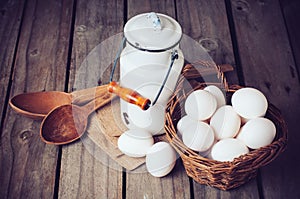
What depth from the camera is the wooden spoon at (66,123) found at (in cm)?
105

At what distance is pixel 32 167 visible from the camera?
1.01 m

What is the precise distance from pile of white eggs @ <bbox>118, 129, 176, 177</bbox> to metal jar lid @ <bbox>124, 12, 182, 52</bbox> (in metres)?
0.22

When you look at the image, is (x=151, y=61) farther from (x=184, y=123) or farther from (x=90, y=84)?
(x=90, y=84)

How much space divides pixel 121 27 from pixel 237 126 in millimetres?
550

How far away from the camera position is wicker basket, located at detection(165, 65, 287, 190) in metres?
0.83

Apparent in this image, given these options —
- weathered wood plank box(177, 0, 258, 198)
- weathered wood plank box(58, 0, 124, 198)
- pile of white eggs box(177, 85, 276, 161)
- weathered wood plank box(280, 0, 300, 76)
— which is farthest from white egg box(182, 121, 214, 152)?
weathered wood plank box(280, 0, 300, 76)

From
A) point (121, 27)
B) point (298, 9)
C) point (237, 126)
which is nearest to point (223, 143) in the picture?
point (237, 126)

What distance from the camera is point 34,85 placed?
1168mm

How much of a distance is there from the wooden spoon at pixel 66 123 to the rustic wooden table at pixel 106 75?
0.02 meters

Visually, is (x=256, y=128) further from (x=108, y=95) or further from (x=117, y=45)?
(x=117, y=45)

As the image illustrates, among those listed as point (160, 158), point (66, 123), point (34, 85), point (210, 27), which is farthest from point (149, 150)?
point (210, 27)

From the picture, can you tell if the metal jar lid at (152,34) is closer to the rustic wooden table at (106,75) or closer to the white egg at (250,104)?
the white egg at (250,104)

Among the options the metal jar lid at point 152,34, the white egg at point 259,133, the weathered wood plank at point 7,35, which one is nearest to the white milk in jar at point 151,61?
the metal jar lid at point 152,34

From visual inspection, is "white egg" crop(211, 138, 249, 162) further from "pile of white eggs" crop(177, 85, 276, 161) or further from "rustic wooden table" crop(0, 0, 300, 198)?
"rustic wooden table" crop(0, 0, 300, 198)
